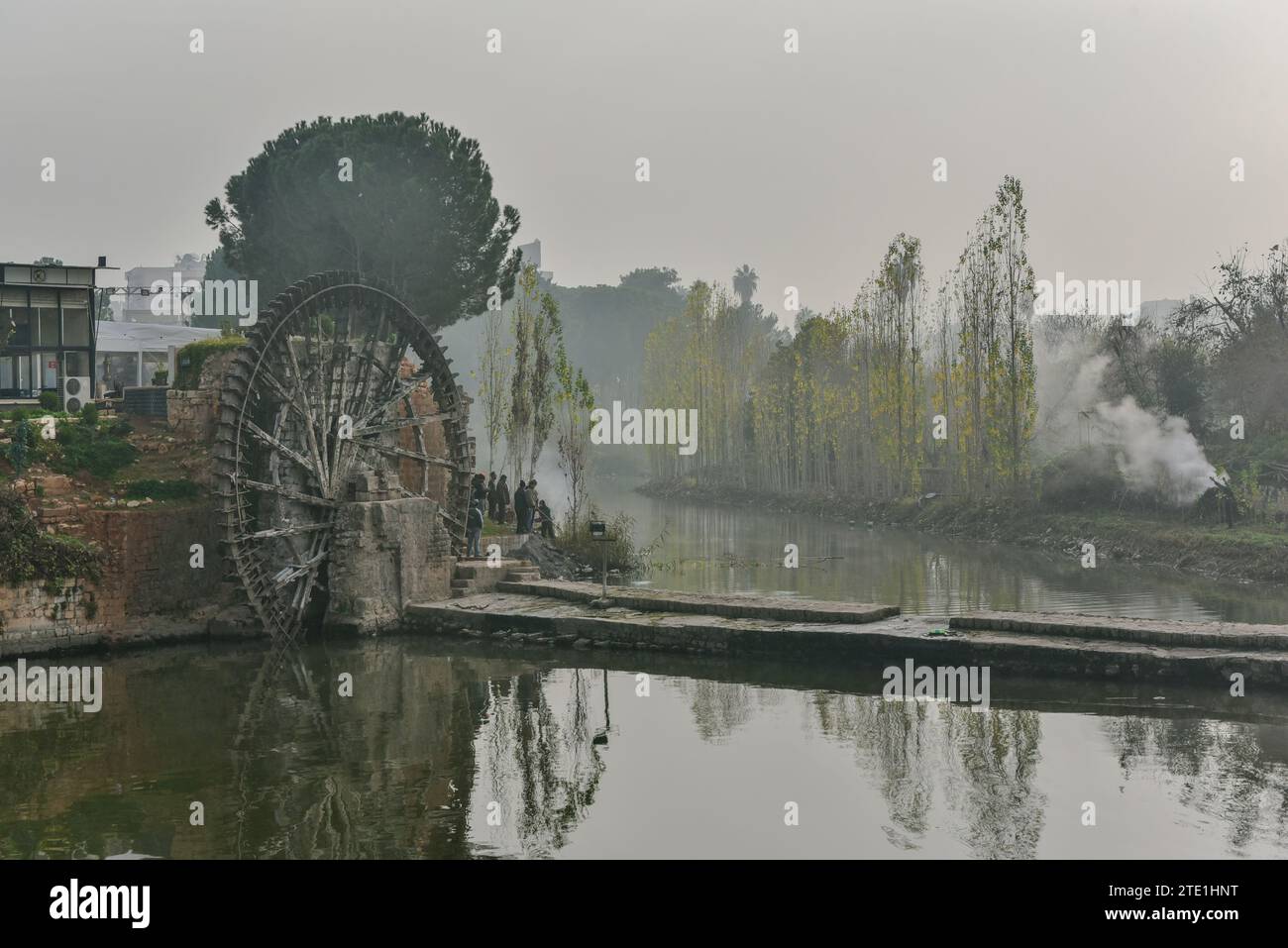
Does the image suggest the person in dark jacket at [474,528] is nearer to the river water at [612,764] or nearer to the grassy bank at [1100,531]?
the river water at [612,764]

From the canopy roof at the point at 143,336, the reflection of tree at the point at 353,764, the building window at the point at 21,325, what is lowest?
the reflection of tree at the point at 353,764

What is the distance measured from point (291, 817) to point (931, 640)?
25.6ft

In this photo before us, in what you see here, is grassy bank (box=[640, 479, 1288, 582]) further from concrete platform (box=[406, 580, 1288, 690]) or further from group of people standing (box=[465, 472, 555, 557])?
group of people standing (box=[465, 472, 555, 557])

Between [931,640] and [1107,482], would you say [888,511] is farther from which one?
[931,640]

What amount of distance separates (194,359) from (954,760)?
524 inches

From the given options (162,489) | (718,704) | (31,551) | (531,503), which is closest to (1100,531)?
(531,503)

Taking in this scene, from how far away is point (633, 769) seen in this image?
1133 cm

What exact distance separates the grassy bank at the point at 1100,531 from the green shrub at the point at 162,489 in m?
18.5

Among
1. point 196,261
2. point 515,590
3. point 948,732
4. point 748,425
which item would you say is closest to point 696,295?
point 748,425

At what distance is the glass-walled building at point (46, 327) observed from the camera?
949 inches

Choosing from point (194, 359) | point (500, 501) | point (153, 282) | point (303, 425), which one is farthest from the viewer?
point (153, 282)

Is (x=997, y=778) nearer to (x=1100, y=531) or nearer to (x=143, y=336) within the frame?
(x=1100, y=531)
